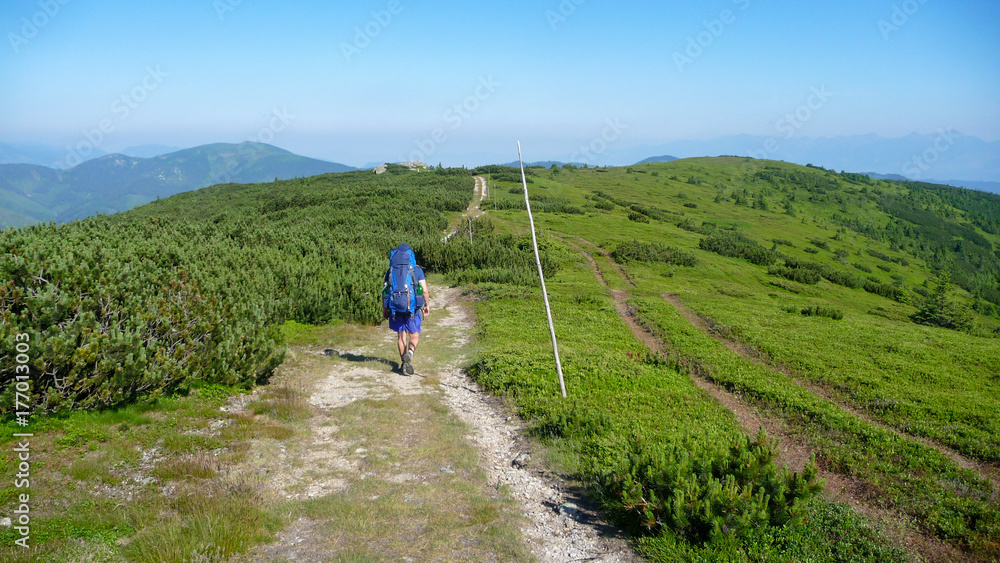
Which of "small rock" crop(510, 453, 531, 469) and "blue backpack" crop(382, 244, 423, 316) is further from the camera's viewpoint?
"blue backpack" crop(382, 244, 423, 316)

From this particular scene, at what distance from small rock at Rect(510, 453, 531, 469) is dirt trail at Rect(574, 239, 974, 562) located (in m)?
3.26

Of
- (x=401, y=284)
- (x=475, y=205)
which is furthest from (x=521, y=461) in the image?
(x=475, y=205)

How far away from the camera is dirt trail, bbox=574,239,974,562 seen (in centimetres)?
552

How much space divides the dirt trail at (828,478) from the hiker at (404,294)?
265 inches

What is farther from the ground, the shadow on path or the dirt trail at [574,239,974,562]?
the shadow on path

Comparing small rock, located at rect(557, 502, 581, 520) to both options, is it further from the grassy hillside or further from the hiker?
the hiker

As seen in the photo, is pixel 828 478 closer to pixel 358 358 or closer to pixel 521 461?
pixel 521 461

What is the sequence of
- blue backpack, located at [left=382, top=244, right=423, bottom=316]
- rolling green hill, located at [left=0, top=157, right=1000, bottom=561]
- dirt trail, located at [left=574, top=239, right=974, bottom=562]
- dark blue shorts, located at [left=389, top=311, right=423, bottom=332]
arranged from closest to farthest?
1. rolling green hill, located at [left=0, top=157, right=1000, bottom=561]
2. dirt trail, located at [left=574, top=239, right=974, bottom=562]
3. blue backpack, located at [left=382, top=244, right=423, bottom=316]
4. dark blue shorts, located at [left=389, top=311, right=423, bottom=332]

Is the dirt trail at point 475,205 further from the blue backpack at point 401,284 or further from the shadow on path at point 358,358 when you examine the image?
the blue backpack at point 401,284

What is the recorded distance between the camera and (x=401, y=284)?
993 centimetres

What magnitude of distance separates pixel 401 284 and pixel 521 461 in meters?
4.48

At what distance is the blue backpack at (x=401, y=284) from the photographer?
991 centimetres

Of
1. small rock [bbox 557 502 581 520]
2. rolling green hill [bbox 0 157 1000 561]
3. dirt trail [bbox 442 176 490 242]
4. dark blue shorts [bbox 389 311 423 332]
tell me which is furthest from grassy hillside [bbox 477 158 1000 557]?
dirt trail [bbox 442 176 490 242]

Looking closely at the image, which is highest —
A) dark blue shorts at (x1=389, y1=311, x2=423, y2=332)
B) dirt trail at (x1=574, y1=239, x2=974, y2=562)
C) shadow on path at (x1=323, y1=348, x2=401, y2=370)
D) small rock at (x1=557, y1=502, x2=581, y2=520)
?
dark blue shorts at (x1=389, y1=311, x2=423, y2=332)
